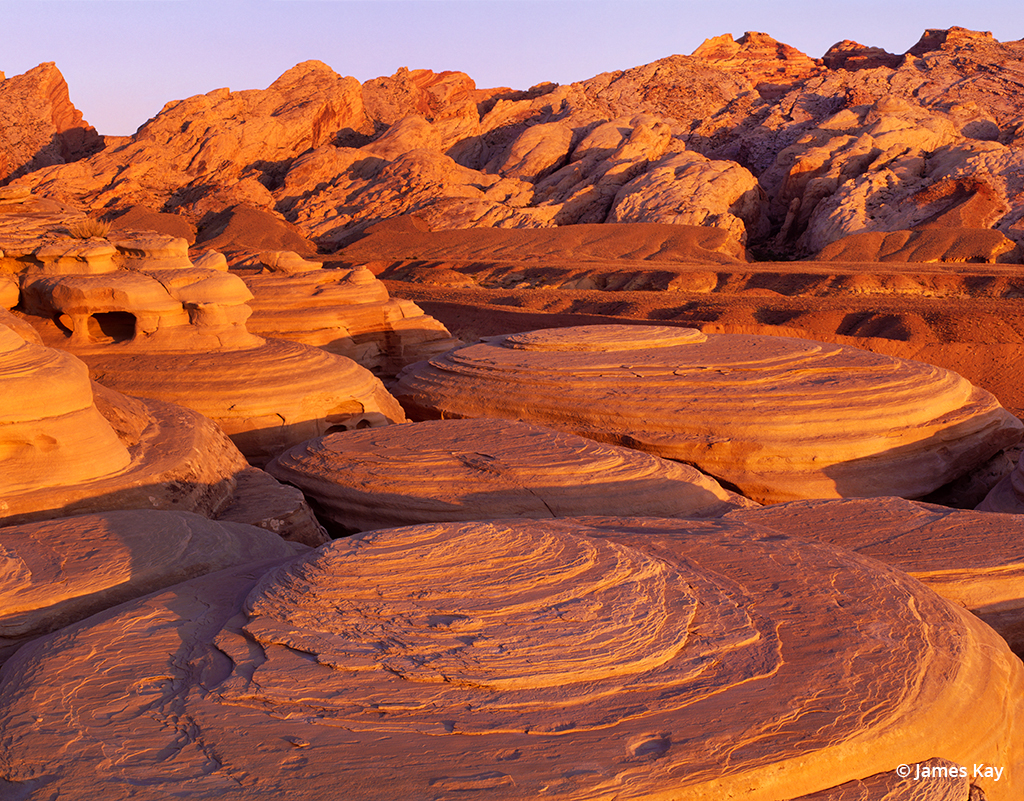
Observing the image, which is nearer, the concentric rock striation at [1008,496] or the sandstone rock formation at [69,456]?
the sandstone rock formation at [69,456]

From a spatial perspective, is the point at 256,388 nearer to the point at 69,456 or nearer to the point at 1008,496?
the point at 69,456

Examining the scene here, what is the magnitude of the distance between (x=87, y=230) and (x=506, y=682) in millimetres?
7367

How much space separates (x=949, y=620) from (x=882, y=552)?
1.07 m

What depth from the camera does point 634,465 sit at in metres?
5.05

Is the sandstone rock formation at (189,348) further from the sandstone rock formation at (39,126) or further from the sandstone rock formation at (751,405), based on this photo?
the sandstone rock formation at (39,126)

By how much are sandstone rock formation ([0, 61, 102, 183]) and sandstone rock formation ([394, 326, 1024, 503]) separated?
32.2 metres

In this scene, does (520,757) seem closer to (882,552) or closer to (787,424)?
(882,552)

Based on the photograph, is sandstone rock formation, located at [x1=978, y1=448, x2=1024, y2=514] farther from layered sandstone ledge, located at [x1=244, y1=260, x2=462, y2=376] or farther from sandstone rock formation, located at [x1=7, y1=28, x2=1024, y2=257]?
sandstone rock formation, located at [x1=7, y1=28, x2=1024, y2=257]

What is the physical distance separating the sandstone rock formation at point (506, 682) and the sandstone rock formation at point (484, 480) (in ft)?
5.24

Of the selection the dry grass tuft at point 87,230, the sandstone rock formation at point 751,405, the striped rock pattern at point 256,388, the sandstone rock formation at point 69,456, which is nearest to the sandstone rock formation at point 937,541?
the sandstone rock formation at point 751,405

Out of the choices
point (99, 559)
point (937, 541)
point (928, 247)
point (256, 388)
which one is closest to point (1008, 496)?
point (937, 541)

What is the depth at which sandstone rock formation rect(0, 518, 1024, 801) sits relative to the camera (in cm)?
198

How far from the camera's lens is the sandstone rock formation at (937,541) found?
3508 mm

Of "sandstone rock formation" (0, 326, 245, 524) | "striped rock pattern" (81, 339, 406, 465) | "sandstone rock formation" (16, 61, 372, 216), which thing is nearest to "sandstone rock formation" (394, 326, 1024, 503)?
"striped rock pattern" (81, 339, 406, 465)
